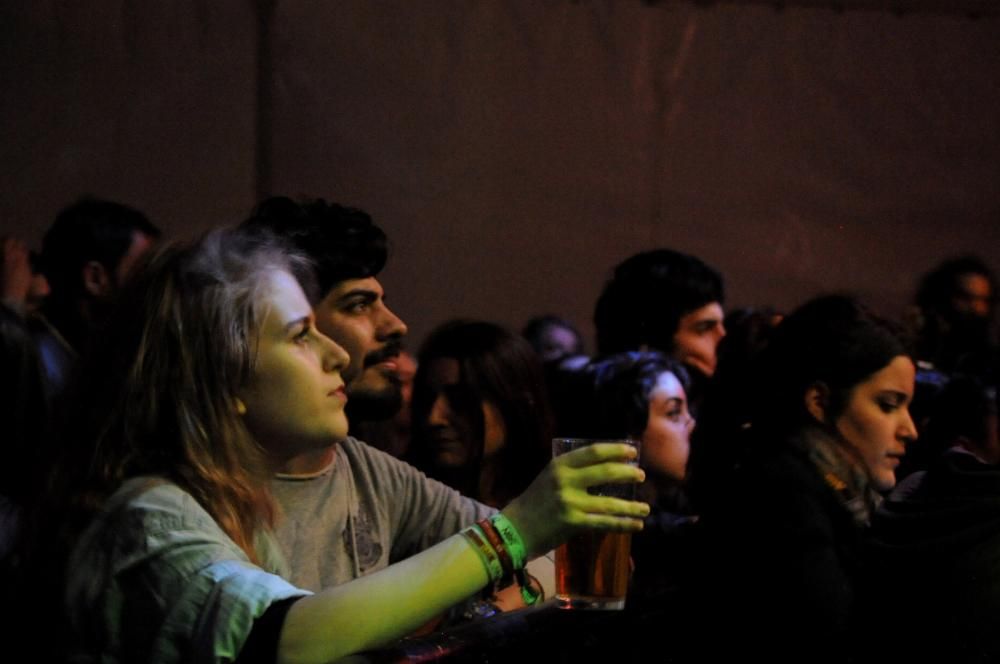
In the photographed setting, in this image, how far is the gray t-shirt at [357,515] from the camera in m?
2.13

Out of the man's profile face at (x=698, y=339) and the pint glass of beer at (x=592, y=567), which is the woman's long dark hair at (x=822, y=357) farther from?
the pint glass of beer at (x=592, y=567)

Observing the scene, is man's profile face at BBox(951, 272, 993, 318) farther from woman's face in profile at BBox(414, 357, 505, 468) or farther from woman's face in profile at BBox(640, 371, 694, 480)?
woman's face in profile at BBox(414, 357, 505, 468)

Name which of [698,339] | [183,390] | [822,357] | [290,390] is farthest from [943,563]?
[698,339]

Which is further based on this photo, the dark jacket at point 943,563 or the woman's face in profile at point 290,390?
the dark jacket at point 943,563

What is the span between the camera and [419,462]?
3395mm

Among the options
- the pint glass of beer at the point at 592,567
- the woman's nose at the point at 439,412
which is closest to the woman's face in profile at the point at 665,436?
the woman's nose at the point at 439,412

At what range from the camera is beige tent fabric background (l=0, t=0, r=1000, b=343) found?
214 inches

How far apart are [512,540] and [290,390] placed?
400 millimetres

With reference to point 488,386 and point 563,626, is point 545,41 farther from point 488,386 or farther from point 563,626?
point 563,626

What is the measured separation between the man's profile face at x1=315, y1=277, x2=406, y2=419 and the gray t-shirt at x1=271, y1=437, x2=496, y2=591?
6.9 inches

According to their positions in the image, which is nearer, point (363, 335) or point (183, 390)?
point (183, 390)

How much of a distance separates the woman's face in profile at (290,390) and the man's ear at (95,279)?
80.1 inches

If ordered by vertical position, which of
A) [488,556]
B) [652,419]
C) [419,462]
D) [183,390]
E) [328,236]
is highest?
[328,236]

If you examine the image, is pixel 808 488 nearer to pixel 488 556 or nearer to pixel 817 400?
pixel 817 400
